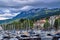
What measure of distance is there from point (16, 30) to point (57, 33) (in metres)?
0.81

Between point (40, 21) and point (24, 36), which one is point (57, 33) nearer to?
point (40, 21)

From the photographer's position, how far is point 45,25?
151 inches

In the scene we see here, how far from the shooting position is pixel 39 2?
387cm

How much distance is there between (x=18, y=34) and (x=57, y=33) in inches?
30.4

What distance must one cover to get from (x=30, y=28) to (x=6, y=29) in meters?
0.47

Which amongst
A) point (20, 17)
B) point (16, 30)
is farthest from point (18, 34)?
point (20, 17)

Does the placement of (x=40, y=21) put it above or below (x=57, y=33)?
above

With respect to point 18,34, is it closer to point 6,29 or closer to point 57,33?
point 6,29

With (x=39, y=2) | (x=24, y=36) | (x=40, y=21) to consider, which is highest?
(x=39, y=2)

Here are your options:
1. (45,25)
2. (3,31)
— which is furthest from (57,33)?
(3,31)

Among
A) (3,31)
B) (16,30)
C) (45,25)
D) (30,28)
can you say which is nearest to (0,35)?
(3,31)

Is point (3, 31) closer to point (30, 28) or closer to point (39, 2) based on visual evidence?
point (30, 28)

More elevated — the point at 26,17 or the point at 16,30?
the point at 26,17

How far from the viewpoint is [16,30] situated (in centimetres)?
379
